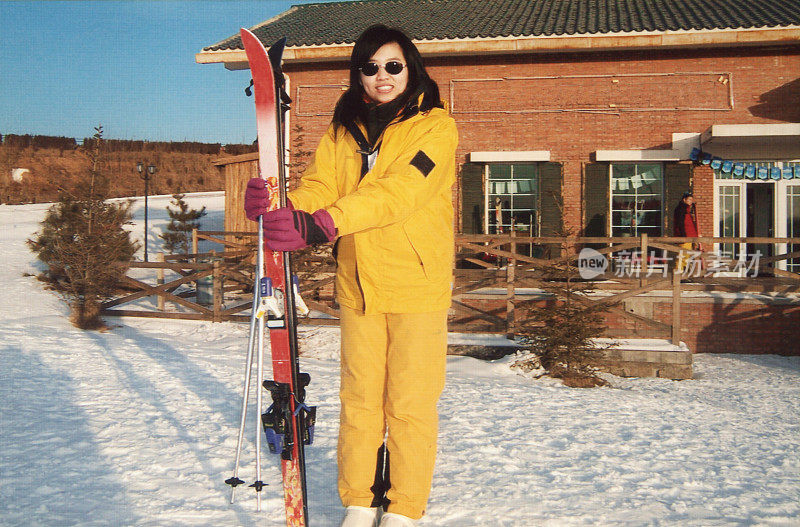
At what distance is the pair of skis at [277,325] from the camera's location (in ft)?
8.02

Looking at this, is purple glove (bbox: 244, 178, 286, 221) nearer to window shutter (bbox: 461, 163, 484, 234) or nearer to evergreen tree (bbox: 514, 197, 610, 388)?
evergreen tree (bbox: 514, 197, 610, 388)

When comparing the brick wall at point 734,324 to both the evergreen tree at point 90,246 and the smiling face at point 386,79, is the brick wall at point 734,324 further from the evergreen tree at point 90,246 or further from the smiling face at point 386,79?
the smiling face at point 386,79

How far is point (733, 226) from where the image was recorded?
1116cm

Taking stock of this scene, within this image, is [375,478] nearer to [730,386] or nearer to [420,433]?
[420,433]

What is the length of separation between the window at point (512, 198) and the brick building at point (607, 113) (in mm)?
19

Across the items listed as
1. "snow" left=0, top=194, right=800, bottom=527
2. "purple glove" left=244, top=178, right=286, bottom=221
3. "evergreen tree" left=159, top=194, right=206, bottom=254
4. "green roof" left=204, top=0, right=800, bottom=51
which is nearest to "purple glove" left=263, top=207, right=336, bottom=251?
"purple glove" left=244, top=178, right=286, bottom=221

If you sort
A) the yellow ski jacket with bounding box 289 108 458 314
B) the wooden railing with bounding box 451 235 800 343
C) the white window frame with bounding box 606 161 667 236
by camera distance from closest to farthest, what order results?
1. the yellow ski jacket with bounding box 289 108 458 314
2. the wooden railing with bounding box 451 235 800 343
3. the white window frame with bounding box 606 161 667 236

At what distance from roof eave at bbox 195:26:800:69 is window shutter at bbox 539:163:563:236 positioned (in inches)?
79.3

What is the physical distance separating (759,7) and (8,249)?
712 inches

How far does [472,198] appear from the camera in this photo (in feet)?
37.3

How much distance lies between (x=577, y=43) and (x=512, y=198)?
110 inches

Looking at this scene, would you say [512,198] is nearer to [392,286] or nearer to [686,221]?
[686,221]

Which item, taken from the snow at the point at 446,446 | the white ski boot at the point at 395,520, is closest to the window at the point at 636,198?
the snow at the point at 446,446

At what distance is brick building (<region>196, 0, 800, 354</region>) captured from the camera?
10.6m
